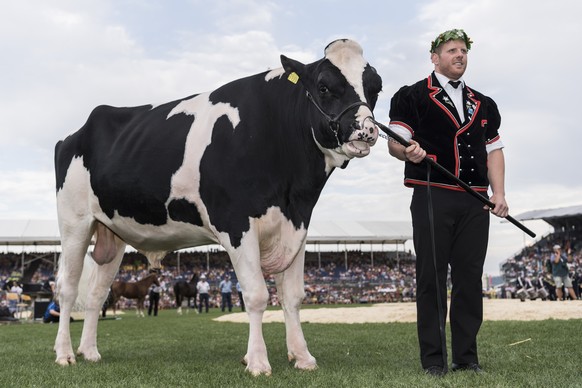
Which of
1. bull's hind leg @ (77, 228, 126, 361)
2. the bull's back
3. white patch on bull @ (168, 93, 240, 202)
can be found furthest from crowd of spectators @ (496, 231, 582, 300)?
white patch on bull @ (168, 93, 240, 202)

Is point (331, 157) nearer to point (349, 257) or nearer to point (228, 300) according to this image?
point (228, 300)

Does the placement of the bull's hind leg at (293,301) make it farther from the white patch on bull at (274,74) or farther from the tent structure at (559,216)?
the tent structure at (559,216)

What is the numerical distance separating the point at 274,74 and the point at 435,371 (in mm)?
2810

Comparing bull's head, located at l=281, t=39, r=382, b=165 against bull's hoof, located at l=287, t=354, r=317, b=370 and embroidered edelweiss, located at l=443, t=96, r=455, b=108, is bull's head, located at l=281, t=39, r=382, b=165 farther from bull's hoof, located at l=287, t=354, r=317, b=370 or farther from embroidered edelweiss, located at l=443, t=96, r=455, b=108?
bull's hoof, located at l=287, t=354, r=317, b=370

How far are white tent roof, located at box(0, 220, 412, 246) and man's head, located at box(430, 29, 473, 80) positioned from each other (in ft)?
118

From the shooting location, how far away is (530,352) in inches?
222

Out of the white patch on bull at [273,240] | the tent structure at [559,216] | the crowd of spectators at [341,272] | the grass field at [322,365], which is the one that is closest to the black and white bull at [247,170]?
the white patch on bull at [273,240]

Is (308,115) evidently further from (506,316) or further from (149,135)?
(506,316)

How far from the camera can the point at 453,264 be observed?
466 cm

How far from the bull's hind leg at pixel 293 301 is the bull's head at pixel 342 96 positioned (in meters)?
1.07

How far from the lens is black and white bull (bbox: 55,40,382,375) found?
178 inches

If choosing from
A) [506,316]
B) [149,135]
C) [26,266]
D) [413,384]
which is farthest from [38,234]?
[413,384]

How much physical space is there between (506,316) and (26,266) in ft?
141

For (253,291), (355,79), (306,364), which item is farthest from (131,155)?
(306,364)
